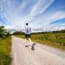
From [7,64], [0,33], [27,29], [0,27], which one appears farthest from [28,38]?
[0,27]

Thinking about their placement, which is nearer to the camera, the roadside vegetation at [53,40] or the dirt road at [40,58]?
the dirt road at [40,58]

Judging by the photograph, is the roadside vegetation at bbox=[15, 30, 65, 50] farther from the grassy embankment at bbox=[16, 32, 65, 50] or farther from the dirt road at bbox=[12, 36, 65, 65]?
the dirt road at bbox=[12, 36, 65, 65]

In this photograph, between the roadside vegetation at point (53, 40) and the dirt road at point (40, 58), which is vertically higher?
the dirt road at point (40, 58)

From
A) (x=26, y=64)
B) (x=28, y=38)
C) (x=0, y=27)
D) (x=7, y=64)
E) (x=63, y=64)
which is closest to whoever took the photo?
(x=63, y=64)

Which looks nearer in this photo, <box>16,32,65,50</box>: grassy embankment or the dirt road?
the dirt road

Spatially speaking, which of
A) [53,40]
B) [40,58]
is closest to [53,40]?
[53,40]

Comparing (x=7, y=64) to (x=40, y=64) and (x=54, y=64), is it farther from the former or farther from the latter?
(x=54, y=64)

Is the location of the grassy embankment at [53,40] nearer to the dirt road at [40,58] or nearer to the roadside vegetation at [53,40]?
the roadside vegetation at [53,40]

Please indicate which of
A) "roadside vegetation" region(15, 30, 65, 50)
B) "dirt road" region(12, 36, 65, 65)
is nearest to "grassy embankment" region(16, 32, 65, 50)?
"roadside vegetation" region(15, 30, 65, 50)

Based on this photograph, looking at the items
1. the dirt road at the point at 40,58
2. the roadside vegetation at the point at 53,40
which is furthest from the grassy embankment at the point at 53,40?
the dirt road at the point at 40,58

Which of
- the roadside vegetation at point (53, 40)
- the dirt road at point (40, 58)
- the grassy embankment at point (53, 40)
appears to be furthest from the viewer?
the roadside vegetation at point (53, 40)

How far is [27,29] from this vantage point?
15.9 meters

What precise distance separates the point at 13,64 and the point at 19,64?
408mm

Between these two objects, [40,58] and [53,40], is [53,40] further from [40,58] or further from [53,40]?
[40,58]
